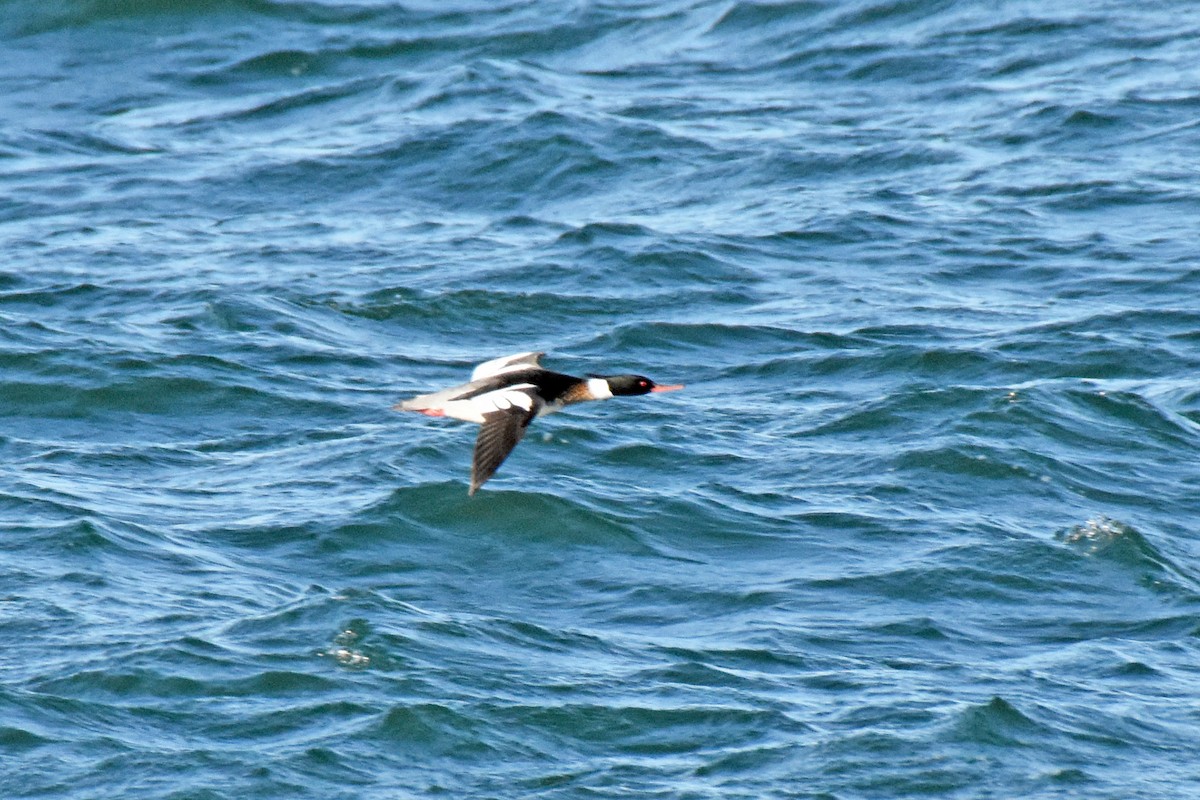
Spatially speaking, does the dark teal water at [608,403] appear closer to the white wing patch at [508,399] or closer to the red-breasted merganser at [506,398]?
the red-breasted merganser at [506,398]

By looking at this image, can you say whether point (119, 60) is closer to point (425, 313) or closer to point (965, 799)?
A: point (425, 313)

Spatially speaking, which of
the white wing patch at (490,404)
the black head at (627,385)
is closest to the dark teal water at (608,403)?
the black head at (627,385)

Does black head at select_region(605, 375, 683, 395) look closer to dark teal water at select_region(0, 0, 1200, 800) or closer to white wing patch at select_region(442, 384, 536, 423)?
white wing patch at select_region(442, 384, 536, 423)

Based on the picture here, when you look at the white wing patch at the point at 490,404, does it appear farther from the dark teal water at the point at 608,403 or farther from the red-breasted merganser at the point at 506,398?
the dark teal water at the point at 608,403

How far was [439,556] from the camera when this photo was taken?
12.4 meters

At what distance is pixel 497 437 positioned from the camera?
392 inches

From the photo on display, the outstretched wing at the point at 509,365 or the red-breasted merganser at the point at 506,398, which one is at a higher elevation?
the red-breasted merganser at the point at 506,398

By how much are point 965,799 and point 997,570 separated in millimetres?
2633

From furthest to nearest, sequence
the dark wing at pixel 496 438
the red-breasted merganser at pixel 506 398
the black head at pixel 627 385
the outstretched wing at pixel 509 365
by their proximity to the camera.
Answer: the outstretched wing at pixel 509 365 → the black head at pixel 627 385 → the red-breasted merganser at pixel 506 398 → the dark wing at pixel 496 438

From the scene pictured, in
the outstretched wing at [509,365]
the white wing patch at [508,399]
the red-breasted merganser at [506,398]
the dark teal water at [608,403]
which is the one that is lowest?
the dark teal water at [608,403]

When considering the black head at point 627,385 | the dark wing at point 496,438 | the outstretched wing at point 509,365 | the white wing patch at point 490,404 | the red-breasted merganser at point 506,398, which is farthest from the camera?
the outstretched wing at point 509,365

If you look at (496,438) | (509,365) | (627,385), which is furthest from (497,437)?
(509,365)

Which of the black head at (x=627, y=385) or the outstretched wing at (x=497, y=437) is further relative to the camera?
the black head at (x=627, y=385)

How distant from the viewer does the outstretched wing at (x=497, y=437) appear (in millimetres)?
9734
